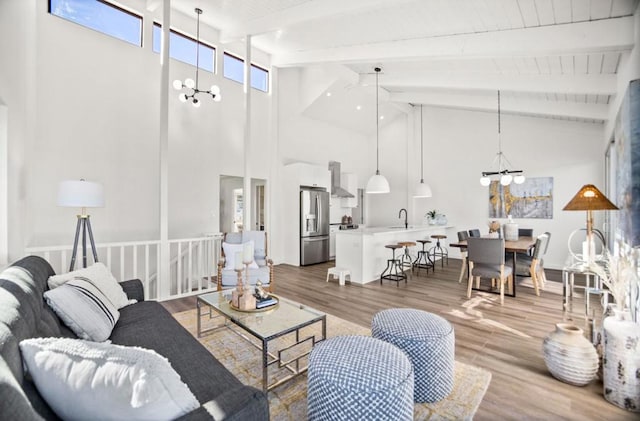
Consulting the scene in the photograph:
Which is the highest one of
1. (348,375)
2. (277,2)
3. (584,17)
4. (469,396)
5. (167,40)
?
(277,2)

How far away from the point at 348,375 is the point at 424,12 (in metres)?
4.02

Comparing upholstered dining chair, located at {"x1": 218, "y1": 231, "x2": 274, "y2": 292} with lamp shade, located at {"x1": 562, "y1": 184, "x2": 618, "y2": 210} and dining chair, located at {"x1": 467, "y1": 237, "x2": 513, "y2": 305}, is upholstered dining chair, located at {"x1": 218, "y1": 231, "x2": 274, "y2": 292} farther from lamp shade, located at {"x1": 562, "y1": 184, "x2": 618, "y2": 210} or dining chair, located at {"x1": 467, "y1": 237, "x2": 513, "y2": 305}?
lamp shade, located at {"x1": 562, "y1": 184, "x2": 618, "y2": 210}

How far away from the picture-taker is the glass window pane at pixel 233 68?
20.1 feet

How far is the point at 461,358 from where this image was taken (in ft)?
8.52

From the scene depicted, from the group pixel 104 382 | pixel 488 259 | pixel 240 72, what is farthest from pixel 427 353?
pixel 240 72

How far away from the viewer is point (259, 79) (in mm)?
6719

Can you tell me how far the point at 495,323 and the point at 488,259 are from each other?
1116mm

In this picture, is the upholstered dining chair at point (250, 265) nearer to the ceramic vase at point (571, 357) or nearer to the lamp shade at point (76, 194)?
the lamp shade at point (76, 194)

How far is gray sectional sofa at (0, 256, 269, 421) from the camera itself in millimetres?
894

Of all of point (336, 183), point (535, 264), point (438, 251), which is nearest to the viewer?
point (535, 264)

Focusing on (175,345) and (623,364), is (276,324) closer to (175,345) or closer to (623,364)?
(175,345)

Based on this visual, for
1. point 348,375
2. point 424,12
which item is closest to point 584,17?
point 424,12

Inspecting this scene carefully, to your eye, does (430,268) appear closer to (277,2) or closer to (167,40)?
(277,2)

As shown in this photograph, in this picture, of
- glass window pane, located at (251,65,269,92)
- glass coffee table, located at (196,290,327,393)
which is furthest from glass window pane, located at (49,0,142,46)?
glass coffee table, located at (196,290,327,393)
